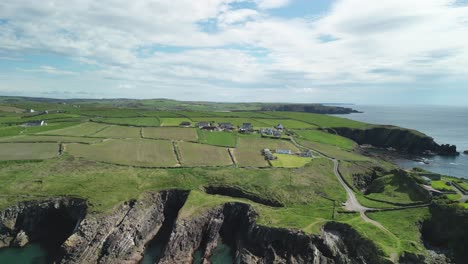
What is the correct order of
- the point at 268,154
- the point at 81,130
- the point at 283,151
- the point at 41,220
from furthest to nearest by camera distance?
1. the point at 81,130
2. the point at 283,151
3. the point at 268,154
4. the point at 41,220

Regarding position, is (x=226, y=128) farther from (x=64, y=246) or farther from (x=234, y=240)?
(x=64, y=246)

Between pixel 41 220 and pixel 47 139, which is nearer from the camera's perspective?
pixel 41 220

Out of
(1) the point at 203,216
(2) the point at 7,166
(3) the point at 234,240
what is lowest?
(3) the point at 234,240

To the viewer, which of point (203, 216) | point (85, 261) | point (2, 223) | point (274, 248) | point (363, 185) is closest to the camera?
point (85, 261)

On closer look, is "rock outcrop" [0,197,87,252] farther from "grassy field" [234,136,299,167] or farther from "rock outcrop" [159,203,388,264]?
"grassy field" [234,136,299,167]

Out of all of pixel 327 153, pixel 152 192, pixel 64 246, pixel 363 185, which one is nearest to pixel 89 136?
pixel 152 192

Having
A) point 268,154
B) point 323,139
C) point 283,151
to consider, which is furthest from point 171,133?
point 323,139

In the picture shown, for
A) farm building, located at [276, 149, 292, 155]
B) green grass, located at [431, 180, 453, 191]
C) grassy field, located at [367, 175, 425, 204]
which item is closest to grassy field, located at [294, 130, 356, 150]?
farm building, located at [276, 149, 292, 155]

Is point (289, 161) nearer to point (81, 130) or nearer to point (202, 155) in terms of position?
point (202, 155)
